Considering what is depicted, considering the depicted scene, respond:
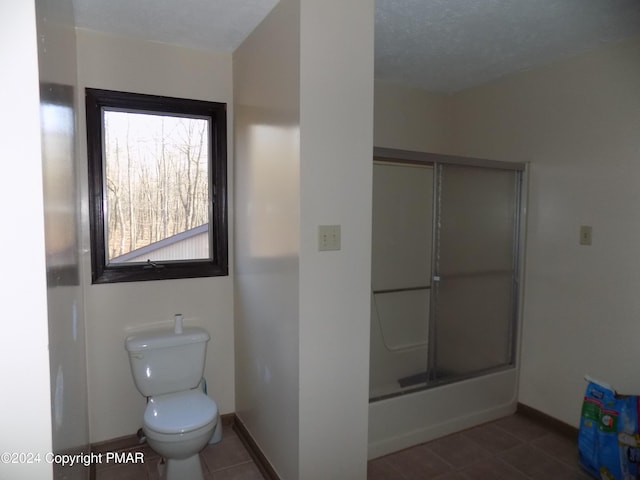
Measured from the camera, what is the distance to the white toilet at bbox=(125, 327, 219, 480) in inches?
71.9

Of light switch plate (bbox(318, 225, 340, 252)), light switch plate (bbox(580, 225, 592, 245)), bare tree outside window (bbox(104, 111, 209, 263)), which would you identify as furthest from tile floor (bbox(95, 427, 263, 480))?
light switch plate (bbox(580, 225, 592, 245))

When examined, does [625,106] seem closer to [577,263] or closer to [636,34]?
[636,34]

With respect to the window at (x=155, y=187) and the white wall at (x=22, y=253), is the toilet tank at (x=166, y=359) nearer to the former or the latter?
the window at (x=155, y=187)

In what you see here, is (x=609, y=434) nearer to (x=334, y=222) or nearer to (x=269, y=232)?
A: (x=334, y=222)

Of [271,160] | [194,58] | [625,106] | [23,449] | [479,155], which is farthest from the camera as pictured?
[479,155]

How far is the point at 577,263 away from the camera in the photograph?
2438 millimetres

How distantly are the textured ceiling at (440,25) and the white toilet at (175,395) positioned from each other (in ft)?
5.41

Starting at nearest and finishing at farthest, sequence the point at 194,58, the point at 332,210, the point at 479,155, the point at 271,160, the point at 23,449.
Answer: the point at 23,449 < the point at 332,210 < the point at 271,160 < the point at 194,58 < the point at 479,155

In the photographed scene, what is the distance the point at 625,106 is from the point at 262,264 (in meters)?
2.18

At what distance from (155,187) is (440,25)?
183 cm

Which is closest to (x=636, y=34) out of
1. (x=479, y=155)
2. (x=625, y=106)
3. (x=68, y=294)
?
(x=625, y=106)

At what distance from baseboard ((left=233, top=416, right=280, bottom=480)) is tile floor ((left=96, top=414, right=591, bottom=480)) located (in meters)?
0.03

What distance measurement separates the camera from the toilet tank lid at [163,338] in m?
2.09

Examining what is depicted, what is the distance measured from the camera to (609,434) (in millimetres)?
2049
